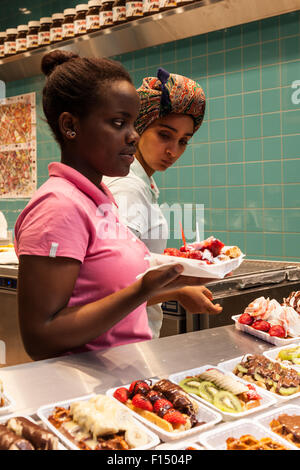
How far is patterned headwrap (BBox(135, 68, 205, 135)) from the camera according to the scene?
5.86 feet

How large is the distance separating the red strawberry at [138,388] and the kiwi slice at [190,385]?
97 mm

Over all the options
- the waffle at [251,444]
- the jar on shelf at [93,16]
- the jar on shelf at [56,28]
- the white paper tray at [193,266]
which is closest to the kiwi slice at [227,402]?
the waffle at [251,444]

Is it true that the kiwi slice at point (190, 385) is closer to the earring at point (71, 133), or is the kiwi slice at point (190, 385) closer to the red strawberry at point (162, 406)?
the red strawberry at point (162, 406)

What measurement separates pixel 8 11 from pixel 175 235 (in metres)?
2.81

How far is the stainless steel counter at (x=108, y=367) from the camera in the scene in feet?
3.39

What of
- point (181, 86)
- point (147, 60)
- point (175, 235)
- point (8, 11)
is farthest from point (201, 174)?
point (8, 11)

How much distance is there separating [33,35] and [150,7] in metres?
1.33

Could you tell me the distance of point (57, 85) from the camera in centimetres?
124

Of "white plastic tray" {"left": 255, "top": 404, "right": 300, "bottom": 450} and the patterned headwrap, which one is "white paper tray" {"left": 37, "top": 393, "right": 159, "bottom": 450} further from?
the patterned headwrap

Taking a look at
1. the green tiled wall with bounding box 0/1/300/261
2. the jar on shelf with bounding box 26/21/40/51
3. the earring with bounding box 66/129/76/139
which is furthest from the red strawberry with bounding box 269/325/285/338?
the jar on shelf with bounding box 26/21/40/51

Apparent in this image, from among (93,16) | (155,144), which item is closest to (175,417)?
(155,144)

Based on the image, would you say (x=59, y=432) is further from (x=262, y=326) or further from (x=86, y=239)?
(x=262, y=326)

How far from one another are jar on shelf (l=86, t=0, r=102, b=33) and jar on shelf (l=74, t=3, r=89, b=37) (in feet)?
0.26
